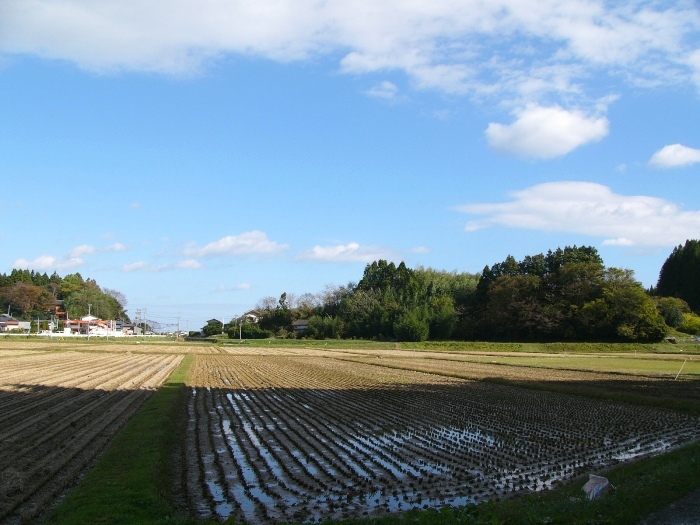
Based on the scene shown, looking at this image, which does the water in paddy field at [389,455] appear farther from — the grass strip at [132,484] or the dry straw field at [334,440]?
the grass strip at [132,484]

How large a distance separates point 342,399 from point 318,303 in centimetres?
11315

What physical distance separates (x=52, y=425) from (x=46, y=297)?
471ft

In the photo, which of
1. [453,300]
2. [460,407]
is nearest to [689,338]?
[453,300]

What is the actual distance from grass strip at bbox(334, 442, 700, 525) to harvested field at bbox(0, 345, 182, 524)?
537 centimetres

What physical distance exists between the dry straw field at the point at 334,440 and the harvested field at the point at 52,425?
0.04 metres

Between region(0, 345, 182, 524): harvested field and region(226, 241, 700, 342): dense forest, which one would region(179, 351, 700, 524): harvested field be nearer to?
region(0, 345, 182, 524): harvested field

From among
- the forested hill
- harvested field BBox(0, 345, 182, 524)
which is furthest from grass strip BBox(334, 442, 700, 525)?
the forested hill

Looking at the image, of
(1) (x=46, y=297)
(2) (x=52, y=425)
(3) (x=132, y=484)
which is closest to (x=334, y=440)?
(3) (x=132, y=484)

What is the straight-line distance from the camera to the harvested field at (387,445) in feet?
31.9

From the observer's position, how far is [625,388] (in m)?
27.2

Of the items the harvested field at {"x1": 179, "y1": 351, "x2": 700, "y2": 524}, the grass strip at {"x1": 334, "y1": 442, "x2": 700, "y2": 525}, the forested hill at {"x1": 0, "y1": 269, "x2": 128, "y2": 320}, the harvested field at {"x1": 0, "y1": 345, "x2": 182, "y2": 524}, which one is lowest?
the harvested field at {"x1": 179, "y1": 351, "x2": 700, "y2": 524}

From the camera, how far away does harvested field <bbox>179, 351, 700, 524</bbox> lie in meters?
9.73

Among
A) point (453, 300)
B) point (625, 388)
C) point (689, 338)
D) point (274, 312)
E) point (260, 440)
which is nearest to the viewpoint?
point (260, 440)

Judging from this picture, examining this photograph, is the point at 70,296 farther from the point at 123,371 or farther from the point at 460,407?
the point at 460,407
